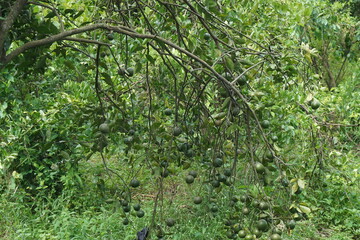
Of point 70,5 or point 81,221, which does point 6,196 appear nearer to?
point 81,221

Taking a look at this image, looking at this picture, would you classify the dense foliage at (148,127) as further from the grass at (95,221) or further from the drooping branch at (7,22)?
the drooping branch at (7,22)

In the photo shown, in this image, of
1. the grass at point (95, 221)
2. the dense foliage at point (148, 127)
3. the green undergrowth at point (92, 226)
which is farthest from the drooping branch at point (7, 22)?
the green undergrowth at point (92, 226)

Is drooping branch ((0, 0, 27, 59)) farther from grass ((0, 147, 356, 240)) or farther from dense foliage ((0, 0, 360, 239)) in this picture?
grass ((0, 147, 356, 240))

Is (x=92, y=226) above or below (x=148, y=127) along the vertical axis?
below

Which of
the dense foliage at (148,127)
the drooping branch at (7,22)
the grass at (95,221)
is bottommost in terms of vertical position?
the grass at (95,221)

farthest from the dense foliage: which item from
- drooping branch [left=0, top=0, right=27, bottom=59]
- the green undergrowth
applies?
drooping branch [left=0, top=0, right=27, bottom=59]

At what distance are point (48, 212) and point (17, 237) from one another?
2.22 feet

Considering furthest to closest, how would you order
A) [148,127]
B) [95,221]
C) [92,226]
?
[95,221], [92,226], [148,127]

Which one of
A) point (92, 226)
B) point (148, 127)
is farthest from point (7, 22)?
point (92, 226)

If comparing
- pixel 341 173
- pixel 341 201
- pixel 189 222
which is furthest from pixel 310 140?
pixel 189 222

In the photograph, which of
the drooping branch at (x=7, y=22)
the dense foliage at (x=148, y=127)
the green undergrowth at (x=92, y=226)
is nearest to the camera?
the drooping branch at (x=7, y=22)

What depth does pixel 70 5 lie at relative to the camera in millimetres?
3166

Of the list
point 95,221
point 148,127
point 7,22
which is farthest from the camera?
point 95,221

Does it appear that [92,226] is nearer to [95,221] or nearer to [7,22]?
[95,221]
